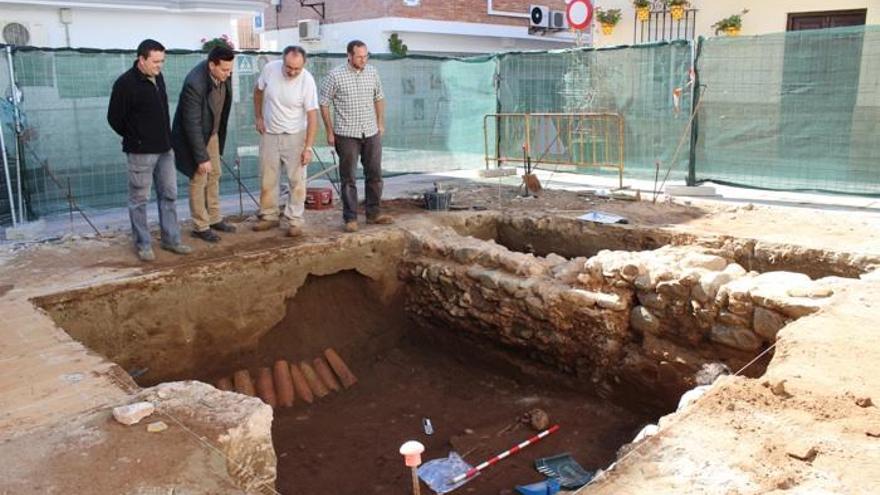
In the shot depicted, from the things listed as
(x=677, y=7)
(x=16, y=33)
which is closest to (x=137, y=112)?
(x=16, y=33)

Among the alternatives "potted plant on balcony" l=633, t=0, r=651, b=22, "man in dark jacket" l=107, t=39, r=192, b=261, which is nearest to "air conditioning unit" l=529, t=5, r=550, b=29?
"potted plant on balcony" l=633, t=0, r=651, b=22

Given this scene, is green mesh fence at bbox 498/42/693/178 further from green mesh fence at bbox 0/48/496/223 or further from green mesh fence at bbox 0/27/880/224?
green mesh fence at bbox 0/48/496/223

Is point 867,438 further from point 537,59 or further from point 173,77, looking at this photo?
point 537,59

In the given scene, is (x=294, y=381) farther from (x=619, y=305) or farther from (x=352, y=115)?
(x=619, y=305)

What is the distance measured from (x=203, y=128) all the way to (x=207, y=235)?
1.01m

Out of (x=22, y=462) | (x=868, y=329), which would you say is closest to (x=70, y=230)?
(x=22, y=462)

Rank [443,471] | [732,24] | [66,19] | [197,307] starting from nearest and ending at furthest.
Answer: [443,471] → [197,307] → [732,24] → [66,19]

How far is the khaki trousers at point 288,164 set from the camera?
24.3 ft

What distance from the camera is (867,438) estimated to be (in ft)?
11.1

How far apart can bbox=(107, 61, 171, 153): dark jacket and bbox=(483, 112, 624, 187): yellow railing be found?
5851 millimetres

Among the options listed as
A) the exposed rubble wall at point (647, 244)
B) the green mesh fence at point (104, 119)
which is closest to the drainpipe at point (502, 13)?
the green mesh fence at point (104, 119)

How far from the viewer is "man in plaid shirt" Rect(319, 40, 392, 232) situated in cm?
745

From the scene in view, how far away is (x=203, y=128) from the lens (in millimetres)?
7035

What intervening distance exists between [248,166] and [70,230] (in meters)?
2.85
